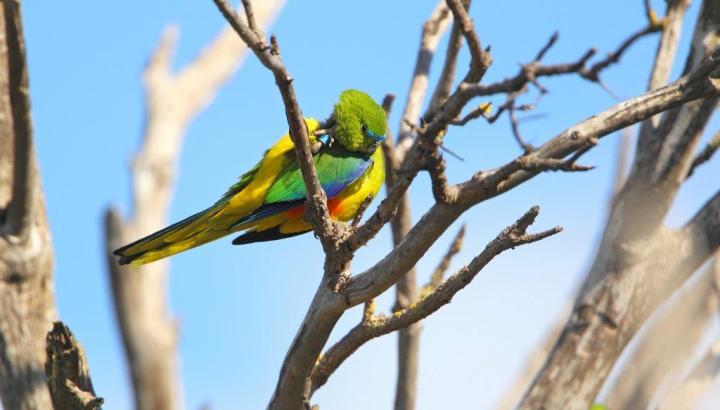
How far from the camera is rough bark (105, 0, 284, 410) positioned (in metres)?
5.32

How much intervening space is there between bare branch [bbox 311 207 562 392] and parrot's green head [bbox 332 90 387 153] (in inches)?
56.8

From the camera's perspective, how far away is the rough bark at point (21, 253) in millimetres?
5496

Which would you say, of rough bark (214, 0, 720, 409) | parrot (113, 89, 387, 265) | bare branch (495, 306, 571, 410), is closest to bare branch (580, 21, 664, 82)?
rough bark (214, 0, 720, 409)

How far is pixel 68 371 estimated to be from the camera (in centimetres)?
503

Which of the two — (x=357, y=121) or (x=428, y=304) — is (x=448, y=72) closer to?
(x=357, y=121)

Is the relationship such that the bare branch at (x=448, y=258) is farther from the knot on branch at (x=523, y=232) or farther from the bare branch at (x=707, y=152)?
the knot on branch at (x=523, y=232)

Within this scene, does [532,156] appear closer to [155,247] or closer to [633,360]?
[155,247]

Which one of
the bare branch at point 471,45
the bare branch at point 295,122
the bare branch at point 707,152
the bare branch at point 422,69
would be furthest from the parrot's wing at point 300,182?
the bare branch at point 707,152

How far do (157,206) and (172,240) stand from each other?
1555 mm

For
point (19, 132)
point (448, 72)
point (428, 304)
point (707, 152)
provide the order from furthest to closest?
point (448, 72) → point (707, 152) → point (19, 132) → point (428, 304)

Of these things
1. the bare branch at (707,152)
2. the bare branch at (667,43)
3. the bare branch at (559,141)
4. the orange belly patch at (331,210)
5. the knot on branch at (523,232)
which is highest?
the bare branch at (667,43)

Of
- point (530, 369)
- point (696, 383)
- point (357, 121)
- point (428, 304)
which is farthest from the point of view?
point (530, 369)

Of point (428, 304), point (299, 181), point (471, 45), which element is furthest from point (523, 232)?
point (299, 181)

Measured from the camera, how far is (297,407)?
→ 4.93 meters
